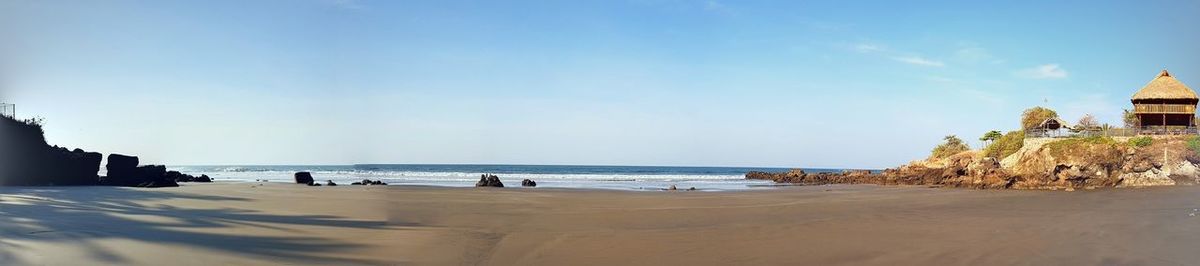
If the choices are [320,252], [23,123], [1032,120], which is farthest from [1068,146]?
[23,123]

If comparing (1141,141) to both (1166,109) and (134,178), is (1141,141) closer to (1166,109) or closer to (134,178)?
(1166,109)

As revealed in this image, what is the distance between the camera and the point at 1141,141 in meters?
27.6

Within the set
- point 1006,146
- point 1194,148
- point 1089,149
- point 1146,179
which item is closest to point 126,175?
point 1089,149

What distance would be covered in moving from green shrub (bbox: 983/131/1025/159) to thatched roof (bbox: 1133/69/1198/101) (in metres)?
5.63

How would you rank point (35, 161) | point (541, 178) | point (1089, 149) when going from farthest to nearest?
point (541, 178)
point (1089, 149)
point (35, 161)

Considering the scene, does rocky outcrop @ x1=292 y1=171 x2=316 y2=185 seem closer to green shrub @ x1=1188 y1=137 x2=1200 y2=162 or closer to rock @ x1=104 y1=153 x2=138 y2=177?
rock @ x1=104 y1=153 x2=138 y2=177

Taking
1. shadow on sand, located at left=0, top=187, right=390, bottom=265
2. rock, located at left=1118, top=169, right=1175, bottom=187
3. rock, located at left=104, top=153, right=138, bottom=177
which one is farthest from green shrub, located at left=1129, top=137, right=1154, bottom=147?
rock, located at left=104, top=153, right=138, bottom=177

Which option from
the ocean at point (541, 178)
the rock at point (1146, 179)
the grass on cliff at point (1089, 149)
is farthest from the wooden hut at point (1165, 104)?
the ocean at point (541, 178)

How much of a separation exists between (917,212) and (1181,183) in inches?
738

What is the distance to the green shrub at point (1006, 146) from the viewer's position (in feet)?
117

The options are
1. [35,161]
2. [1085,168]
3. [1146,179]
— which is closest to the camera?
[35,161]

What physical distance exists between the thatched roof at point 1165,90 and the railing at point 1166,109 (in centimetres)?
44

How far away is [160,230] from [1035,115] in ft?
154

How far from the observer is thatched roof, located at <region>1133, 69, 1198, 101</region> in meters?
33.0
